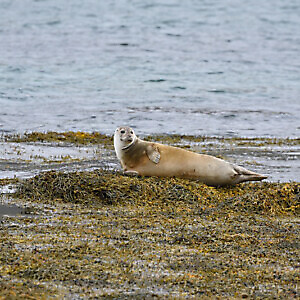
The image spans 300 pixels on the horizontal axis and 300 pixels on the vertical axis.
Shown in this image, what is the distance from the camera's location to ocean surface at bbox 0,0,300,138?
16781 millimetres

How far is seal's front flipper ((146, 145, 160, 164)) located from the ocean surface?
6401mm

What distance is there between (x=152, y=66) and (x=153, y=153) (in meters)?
23.4

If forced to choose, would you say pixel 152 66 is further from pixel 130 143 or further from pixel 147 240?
pixel 147 240

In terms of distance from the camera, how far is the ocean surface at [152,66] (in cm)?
1678

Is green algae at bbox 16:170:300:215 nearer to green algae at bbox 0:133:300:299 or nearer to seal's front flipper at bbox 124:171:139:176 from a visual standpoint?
green algae at bbox 0:133:300:299

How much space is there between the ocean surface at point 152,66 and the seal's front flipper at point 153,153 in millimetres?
6401

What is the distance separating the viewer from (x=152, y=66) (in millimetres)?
30516

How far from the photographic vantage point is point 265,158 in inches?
408

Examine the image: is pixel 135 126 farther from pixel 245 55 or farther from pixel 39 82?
pixel 245 55

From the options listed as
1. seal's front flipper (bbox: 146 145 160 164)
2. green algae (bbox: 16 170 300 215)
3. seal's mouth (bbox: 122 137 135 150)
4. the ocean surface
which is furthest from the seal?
the ocean surface

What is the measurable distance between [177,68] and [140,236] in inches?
1004

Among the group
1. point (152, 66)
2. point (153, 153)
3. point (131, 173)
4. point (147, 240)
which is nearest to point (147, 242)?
point (147, 240)

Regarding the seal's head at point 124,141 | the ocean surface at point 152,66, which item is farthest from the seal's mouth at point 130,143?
the ocean surface at point 152,66

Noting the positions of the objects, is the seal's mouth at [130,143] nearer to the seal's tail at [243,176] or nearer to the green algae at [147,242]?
the green algae at [147,242]
